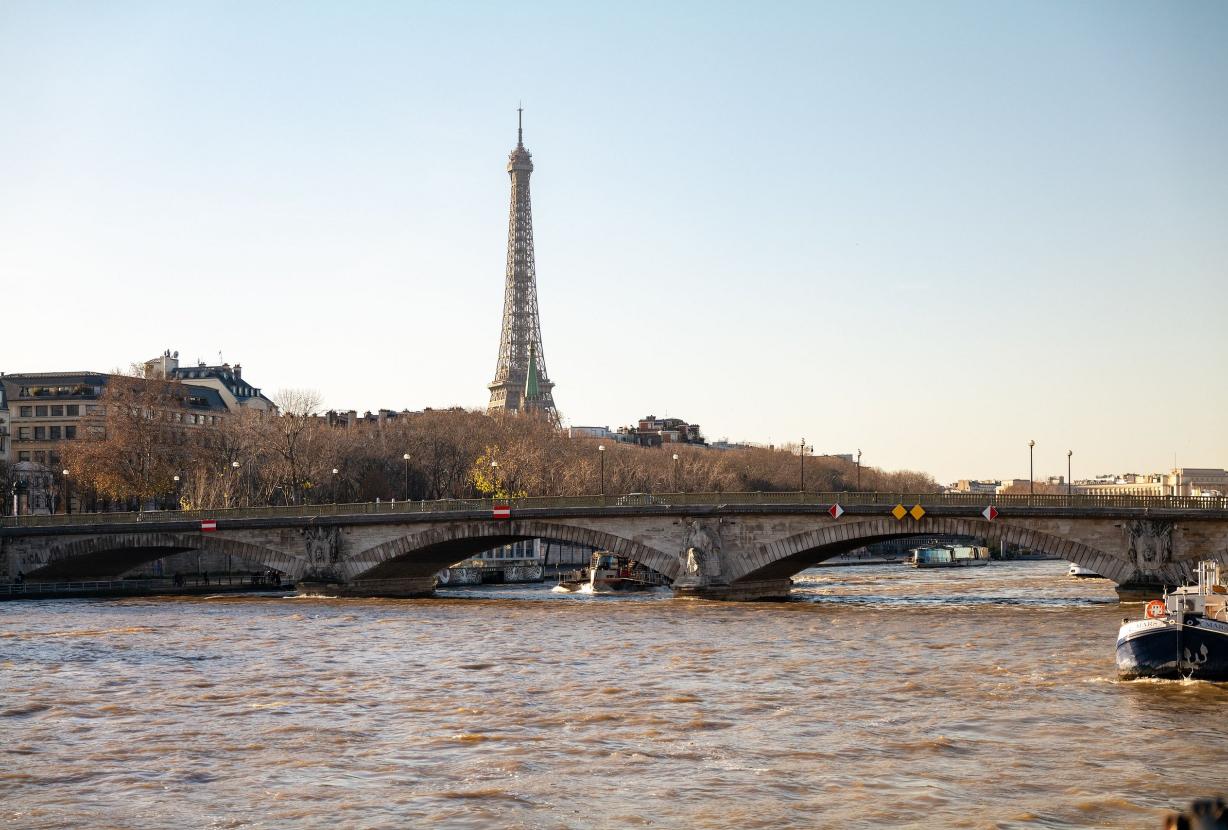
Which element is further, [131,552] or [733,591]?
[131,552]

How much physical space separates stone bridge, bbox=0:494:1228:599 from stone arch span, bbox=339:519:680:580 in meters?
0.07

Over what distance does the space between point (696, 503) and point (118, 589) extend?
35.1m

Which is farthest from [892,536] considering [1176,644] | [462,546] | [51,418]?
[51,418]

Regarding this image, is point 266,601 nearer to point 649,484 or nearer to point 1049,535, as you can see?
point 1049,535

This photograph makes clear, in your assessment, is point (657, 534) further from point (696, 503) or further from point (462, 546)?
point (462, 546)

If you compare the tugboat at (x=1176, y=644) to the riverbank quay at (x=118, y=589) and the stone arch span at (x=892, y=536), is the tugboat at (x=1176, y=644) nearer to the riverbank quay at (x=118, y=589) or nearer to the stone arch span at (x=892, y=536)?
the stone arch span at (x=892, y=536)

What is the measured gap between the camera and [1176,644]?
35594 mm

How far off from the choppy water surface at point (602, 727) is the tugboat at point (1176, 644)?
592mm

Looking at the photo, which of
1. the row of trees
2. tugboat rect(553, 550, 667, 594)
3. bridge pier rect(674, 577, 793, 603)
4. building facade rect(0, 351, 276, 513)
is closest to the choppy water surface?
bridge pier rect(674, 577, 793, 603)

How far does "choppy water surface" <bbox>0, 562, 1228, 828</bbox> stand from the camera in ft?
77.7

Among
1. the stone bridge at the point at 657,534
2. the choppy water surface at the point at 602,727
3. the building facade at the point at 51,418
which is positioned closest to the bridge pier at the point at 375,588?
the stone bridge at the point at 657,534

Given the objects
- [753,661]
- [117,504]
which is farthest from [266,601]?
[117,504]

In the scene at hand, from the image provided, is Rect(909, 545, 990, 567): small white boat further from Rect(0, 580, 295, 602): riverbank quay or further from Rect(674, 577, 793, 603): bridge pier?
Rect(0, 580, 295, 602): riverbank quay

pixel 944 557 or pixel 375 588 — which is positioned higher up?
pixel 375 588
